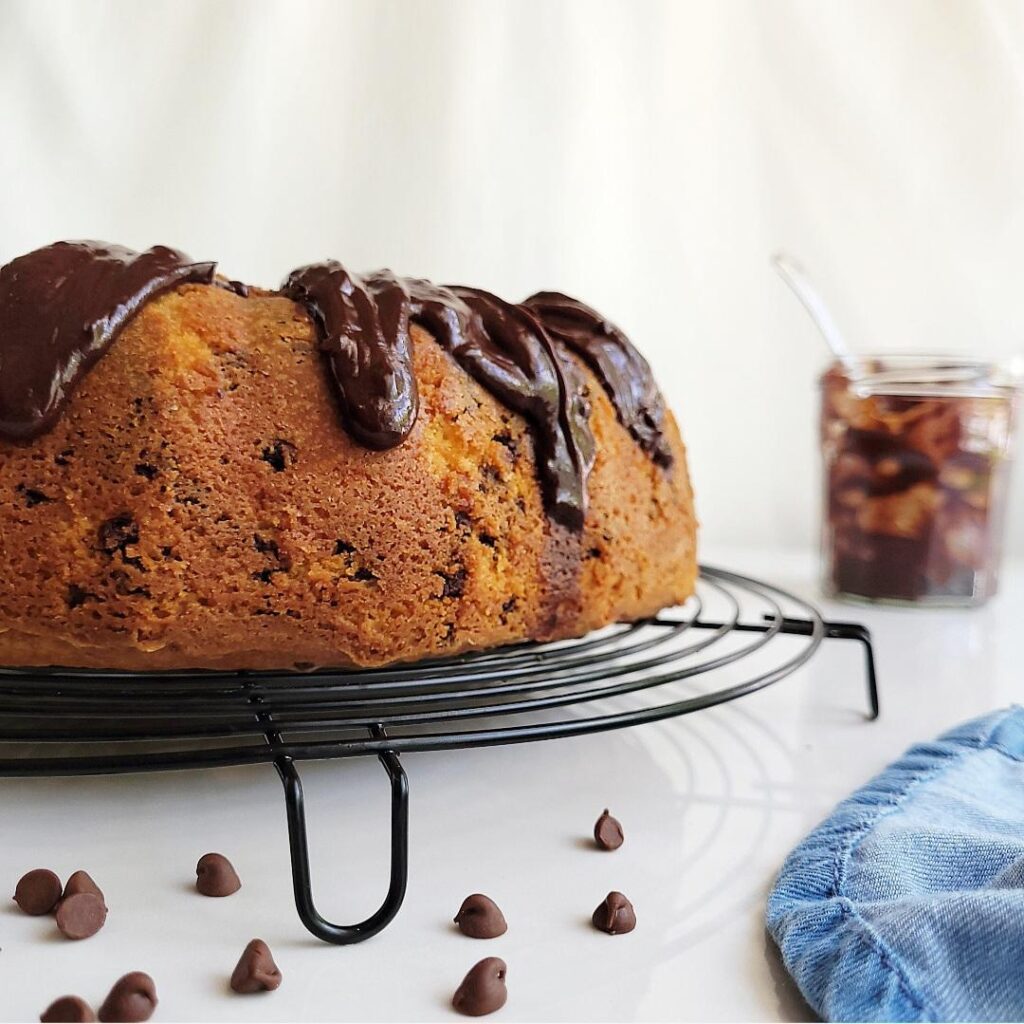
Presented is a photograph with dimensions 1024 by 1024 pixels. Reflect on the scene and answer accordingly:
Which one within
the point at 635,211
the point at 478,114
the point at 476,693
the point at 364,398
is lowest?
the point at 476,693

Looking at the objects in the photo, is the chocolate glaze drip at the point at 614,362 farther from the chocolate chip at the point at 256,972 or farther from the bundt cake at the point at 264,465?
the chocolate chip at the point at 256,972

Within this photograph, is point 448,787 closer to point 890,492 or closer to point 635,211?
point 890,492

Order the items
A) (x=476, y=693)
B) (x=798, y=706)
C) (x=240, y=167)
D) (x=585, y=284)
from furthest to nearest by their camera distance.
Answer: (x=585, y=284)
(x=240, y=167)
(x=798, y=706)
(x=476, y=693)

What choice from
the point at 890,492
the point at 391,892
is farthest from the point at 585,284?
the point at 391,892

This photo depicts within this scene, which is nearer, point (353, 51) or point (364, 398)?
point (364, 398)

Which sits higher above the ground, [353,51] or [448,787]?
[353,51]

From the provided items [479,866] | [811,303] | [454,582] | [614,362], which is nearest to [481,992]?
[479,866]

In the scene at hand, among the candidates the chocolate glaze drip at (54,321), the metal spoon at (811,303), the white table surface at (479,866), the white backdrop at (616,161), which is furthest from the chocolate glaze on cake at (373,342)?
the white backdrop at (616,161)

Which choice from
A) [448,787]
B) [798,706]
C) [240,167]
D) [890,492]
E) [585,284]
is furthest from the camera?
[585,284]
